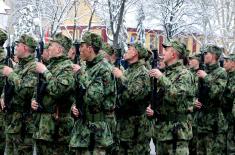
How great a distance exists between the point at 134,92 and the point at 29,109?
5.41ft

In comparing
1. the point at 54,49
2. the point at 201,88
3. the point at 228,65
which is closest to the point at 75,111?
the point at 54,49

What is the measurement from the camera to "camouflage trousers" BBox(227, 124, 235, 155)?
427 inches

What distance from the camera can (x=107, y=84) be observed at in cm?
792

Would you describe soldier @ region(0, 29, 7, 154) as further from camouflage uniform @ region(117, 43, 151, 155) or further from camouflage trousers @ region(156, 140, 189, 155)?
camouflage trousers @ region(156, 140, 189, 155)

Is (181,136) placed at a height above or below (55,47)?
below

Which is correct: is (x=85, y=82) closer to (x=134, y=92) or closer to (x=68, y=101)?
(x=68, y=101)

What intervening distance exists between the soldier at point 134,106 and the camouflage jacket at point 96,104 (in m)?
1.55

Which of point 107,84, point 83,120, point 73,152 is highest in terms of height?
point 107,84

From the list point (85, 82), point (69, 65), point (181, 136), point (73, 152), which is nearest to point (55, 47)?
point (69, 65)

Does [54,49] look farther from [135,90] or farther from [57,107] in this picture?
[135,90]

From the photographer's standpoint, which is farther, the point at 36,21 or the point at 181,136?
the point at 36,21

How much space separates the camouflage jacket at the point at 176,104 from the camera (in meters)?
8.41

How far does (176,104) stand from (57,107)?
1694mm

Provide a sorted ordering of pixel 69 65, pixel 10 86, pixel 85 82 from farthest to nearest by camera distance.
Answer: pixel 10 86
pixel 69 65
pixel 85 82
